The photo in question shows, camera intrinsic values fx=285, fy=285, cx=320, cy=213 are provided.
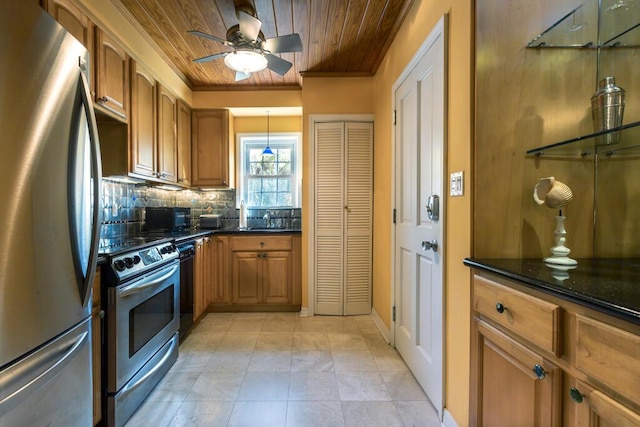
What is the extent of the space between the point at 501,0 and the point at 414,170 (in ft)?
3.07

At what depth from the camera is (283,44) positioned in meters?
2.00

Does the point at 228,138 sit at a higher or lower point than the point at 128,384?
higher

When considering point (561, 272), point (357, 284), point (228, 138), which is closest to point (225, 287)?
point (357, 284)

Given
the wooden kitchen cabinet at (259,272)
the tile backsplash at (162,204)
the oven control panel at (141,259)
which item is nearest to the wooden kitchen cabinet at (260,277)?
the wooden kitchen cabinet at (259,272)

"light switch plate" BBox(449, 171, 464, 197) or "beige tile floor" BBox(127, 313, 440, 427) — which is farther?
"beige tile floor" BBox(127, 313, 440, 427)

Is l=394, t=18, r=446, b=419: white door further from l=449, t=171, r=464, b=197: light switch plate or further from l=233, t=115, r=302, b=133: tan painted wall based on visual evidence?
l=233, t=115, r=302, b=133: tan painted wall

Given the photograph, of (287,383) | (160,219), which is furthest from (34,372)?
(160,219)

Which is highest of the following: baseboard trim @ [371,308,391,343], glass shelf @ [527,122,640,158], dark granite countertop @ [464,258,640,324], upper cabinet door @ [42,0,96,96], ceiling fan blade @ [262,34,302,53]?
ceiling fan blade @ [262,34,302,53]

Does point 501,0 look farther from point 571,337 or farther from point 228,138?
point 228,138

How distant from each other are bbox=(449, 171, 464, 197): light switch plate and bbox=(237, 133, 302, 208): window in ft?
8.35

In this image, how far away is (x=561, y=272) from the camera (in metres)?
0.94

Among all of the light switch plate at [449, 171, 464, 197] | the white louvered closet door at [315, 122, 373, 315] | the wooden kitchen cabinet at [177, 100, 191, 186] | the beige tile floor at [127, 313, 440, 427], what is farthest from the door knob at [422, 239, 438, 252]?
the wooden kitchen cabinet at [177, 100, 191, 186]

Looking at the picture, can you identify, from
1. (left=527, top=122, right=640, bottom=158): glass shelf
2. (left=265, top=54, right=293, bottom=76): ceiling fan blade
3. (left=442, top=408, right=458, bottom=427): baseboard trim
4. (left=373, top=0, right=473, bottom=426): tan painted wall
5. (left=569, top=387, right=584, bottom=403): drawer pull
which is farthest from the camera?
(left=265, top=54, right=293, bottom=76): ceiling fan blade

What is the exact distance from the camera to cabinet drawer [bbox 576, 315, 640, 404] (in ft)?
1.94
